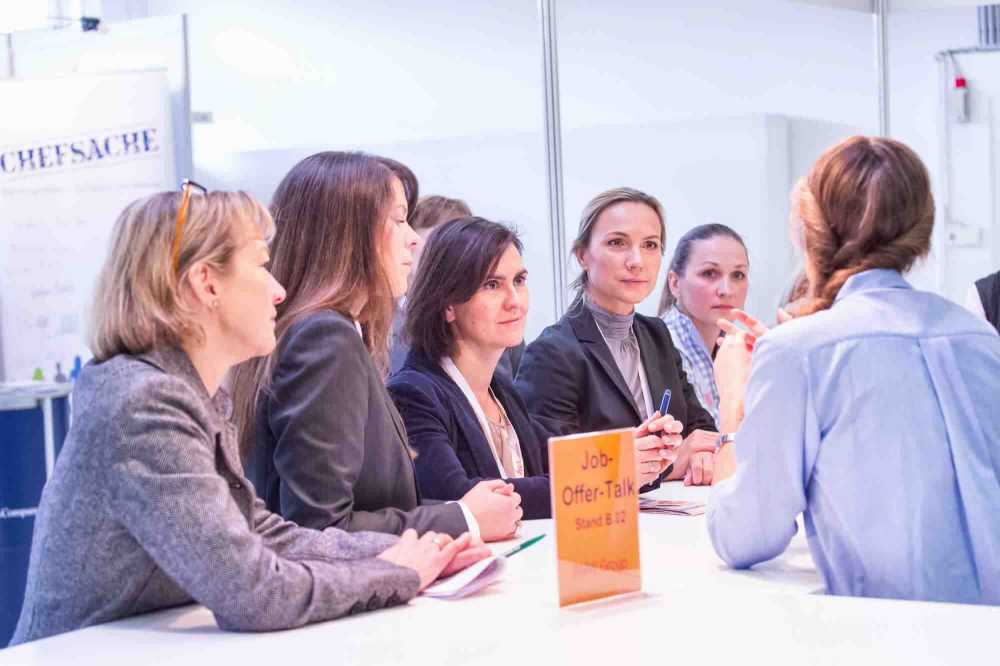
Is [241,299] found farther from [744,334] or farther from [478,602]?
[744,334]

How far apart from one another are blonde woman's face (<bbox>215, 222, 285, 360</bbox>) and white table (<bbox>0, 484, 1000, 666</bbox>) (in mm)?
380

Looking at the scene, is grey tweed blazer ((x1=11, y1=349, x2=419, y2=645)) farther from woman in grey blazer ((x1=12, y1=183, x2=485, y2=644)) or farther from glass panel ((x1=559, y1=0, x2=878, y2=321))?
glass panel ((x1=559, y1=0, x2=878, y2=321))

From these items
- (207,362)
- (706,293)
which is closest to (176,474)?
(207,362)

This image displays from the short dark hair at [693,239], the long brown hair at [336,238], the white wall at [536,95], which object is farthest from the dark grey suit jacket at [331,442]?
the white wall at [536,95]

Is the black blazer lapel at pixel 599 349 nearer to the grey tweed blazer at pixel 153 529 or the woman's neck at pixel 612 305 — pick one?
the woman's neck at pixel 612 305

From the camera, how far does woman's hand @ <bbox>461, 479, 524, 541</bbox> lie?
2.25 meters

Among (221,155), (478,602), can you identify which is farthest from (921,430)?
(221,155)

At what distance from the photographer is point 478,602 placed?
1.81 m

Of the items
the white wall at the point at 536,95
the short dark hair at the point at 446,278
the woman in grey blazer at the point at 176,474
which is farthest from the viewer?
the white wall at the point at 536,95

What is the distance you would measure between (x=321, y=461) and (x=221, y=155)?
4331 millimetres

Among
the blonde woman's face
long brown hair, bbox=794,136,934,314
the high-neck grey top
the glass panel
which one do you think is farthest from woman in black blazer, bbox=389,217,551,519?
the glass panel

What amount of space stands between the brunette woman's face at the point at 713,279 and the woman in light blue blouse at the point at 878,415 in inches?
78.5

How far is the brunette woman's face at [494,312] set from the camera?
2705 millimetres

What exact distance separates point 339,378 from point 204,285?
0.36 meters
